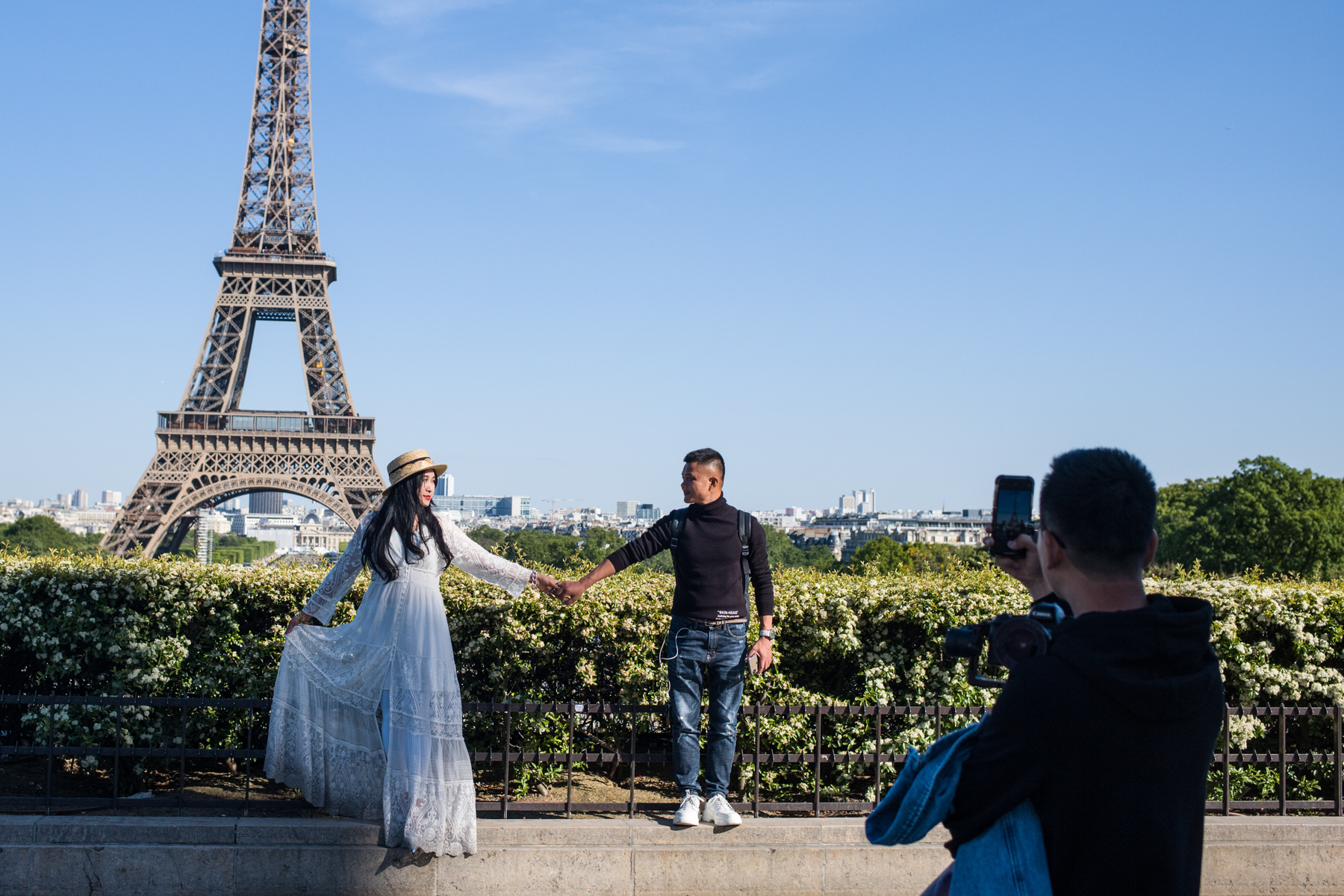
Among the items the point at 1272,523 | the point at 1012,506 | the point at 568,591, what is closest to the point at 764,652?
the point at 568,591

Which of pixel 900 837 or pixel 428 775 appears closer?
pixel 900 837

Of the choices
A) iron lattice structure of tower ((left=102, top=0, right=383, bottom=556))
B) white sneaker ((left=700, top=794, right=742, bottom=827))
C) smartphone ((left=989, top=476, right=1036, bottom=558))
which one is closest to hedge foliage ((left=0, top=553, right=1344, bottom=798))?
white sneaker ((left=700, top=794, right=742, bottom=827))

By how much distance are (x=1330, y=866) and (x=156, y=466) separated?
40.9 metres

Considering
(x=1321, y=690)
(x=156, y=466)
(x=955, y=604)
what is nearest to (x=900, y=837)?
(x=955, y=604)

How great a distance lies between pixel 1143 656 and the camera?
67.7 inches

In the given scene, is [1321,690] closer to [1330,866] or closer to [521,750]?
[1330,866]

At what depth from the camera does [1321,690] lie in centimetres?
577

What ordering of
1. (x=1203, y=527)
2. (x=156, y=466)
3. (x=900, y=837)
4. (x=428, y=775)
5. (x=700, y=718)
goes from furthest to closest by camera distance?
(x=1203, y=527)
(x=156, y=466)
(x=700, y=718)
(x=428, y=775)
(x=900, y=837)

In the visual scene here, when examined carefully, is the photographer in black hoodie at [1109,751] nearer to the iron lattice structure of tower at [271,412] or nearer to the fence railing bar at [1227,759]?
the fence railing bar at [1227,759]

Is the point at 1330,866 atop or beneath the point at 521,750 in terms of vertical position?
beneath

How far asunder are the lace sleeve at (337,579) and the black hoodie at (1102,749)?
11.4 ft

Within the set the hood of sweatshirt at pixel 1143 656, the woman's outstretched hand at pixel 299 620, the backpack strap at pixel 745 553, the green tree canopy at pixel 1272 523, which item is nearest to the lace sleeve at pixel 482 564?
the woman's outstretched hand at pixel 299 620

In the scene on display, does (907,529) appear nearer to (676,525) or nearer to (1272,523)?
(1272,523)

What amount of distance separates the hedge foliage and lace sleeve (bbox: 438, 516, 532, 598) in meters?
0.59
